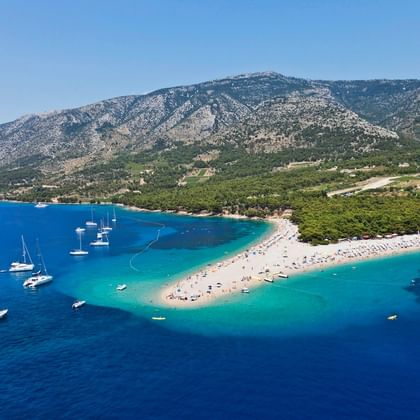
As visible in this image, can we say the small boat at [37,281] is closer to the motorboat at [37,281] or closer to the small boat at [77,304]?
the motorboat at [37,281]

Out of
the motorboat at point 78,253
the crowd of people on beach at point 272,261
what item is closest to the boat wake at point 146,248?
the motorboat at point 78,253

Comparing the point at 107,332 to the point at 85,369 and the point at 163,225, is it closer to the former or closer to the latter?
the point at 85,369

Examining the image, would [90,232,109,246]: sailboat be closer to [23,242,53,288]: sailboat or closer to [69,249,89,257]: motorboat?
[69,249,89,257]: motorboat

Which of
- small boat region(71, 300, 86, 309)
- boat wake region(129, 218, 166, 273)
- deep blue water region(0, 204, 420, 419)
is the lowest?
deep blue water region(0, 204, 420, 419)

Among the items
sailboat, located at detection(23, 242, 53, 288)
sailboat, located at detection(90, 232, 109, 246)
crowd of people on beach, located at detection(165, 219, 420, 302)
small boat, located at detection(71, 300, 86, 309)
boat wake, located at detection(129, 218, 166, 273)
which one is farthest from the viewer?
sailboat, located at detection(90, 232, 109, 246)

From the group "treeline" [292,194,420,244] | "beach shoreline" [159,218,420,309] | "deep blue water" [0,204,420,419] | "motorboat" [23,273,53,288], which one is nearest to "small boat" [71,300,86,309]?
"deep blue water" [0,204,420,419]

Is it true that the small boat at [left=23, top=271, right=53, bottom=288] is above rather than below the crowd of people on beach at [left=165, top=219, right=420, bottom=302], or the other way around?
above

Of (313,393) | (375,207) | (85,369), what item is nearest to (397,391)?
(313,393)
